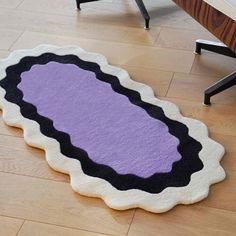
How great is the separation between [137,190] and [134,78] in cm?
72

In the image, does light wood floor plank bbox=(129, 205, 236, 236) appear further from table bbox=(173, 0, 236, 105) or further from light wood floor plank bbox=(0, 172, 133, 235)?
table bbox=(173, 0, 236, 105)

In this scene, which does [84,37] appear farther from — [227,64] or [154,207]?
[154,207]

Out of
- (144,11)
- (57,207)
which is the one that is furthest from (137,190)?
(144,11)

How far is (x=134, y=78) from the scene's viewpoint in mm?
2244

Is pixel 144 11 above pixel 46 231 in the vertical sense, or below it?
above

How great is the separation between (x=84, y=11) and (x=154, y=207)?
1.49 metres

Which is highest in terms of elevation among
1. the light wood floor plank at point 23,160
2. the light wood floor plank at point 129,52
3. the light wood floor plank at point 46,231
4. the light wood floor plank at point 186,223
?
the light wood floor plank at point 129,52

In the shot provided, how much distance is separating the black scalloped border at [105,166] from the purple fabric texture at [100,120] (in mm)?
23

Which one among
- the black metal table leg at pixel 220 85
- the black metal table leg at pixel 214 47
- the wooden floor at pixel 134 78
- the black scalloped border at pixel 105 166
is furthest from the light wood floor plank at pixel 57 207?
the black metal table leg at pixel 214 47

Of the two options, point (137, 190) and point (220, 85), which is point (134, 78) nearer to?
point (220, 85)

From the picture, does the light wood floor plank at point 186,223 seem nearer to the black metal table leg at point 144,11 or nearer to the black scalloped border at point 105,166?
the black scalloped border at point 105,166

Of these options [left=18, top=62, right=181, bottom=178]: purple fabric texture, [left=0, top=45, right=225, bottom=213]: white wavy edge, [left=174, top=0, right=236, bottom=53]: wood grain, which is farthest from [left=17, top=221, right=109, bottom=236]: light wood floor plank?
[left=174, top=0, right=236, bottom=53]: wood grain

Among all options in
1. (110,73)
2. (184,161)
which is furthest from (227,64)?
(184,161)

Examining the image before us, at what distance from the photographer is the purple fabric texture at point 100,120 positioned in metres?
1.81
